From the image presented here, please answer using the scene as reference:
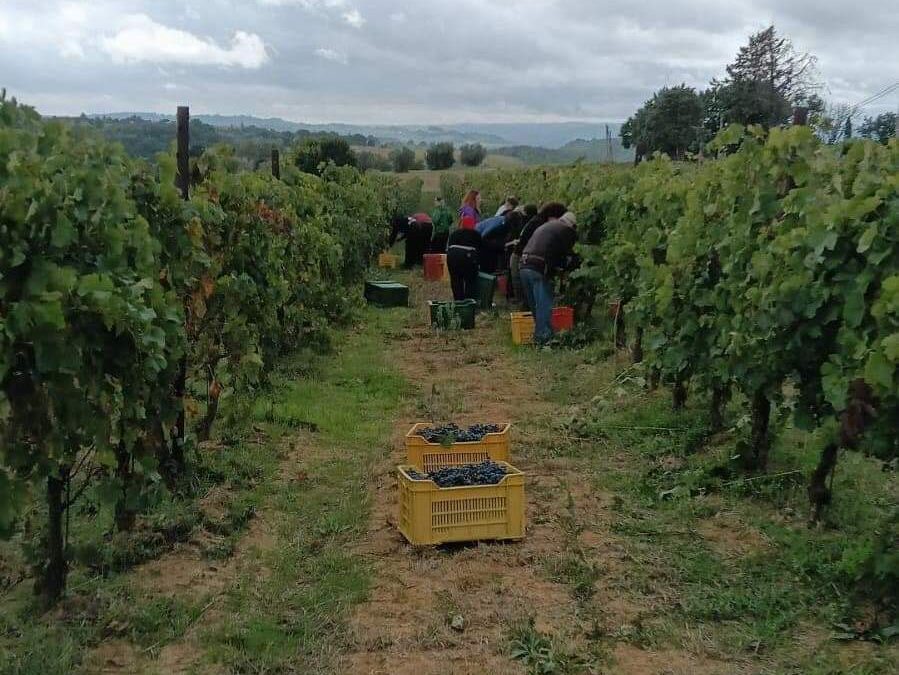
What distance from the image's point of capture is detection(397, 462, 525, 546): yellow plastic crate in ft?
16.5

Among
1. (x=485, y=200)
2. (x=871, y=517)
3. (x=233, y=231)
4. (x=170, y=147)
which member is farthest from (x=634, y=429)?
(x=485, y=200)

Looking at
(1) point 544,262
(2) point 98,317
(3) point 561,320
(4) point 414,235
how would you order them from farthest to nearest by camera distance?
(4) point 414,235 < (3) point 561,320 < (1) point 544,262 < (2) point 98,317

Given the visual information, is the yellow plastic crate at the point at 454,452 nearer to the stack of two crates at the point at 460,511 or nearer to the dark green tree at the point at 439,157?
the stack of two crates at the point at 460,511

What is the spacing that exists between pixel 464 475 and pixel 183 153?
2.66 meters

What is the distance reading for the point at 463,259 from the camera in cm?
1369

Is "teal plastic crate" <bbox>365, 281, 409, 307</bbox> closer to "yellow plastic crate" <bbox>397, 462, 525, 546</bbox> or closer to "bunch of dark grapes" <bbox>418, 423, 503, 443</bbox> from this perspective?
"bunch of dark grapes" <bbox>418, 423, 503, 443</bbox>

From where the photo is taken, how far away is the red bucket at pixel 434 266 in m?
18.6

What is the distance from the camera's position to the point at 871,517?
532cm

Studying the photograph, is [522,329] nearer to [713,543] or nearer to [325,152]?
[713,543]

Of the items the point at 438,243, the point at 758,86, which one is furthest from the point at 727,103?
the point at 438,243

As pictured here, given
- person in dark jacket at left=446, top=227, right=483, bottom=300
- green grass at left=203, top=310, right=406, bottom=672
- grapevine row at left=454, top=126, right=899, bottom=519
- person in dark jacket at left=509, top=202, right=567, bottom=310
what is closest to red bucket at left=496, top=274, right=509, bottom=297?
person in dark jacket at left=509, top=202, right=567, bottom=310

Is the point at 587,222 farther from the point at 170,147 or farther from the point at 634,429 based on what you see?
the point at 170,147

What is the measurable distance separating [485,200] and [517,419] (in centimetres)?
2140

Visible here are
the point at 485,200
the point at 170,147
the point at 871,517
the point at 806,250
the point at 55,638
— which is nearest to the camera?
the point at 55,638
